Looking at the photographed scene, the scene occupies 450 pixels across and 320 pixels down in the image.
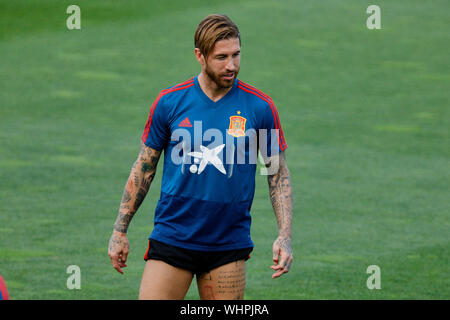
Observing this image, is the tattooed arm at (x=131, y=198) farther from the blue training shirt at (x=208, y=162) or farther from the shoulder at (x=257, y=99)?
the shoulder at (x=257, y=99)

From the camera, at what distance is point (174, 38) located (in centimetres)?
2111

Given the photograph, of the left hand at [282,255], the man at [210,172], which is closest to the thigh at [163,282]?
→ the man at [210,172]

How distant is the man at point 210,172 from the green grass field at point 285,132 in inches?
134

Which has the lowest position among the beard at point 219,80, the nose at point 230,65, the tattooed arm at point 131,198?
the tattooed arm at point 131,198

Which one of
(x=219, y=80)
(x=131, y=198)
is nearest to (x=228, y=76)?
(x=219, y=80)

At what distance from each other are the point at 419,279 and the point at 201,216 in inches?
180

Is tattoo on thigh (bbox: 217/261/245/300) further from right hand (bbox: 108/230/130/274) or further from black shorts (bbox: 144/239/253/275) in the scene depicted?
right hand (bbox: 108/230/130/274)

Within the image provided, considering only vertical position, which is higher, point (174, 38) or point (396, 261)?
point (174, 38)

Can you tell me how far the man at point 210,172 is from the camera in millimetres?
5223

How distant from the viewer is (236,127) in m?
5.25

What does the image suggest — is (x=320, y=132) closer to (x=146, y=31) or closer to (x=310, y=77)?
(x=310, y=77)

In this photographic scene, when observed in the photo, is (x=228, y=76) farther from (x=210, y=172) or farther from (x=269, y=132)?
(x=210, y=172)

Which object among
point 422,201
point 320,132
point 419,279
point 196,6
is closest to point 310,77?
point 320,132

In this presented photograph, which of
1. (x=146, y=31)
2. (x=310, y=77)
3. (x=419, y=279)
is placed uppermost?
(x=146, y=31)
